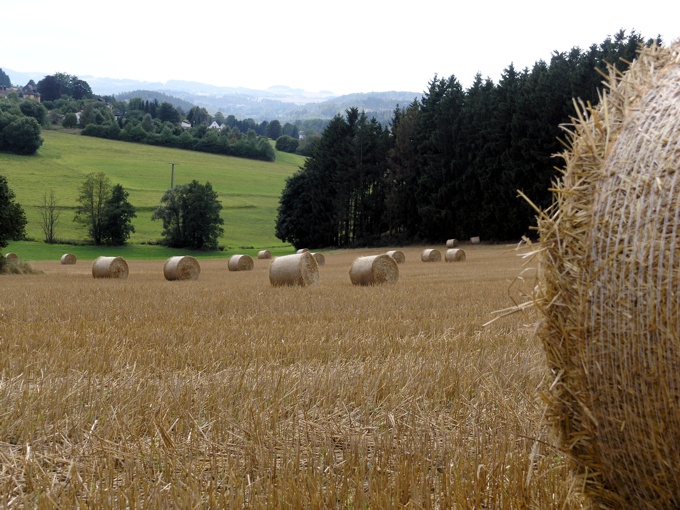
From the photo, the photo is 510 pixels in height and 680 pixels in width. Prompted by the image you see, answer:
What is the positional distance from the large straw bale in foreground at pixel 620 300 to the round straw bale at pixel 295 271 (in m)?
13.1

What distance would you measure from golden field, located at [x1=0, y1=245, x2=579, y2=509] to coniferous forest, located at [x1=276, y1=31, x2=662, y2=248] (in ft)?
103

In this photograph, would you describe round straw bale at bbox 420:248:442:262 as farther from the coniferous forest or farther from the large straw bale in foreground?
the large straw bale in foreground

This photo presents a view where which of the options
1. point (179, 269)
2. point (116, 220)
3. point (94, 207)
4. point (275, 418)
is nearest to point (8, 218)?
point (179, 269)

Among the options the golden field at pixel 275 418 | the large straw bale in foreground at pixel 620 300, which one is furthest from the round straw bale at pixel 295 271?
the large straw bale in foreground at pixel 620 300

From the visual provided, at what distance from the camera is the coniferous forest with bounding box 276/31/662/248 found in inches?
1716

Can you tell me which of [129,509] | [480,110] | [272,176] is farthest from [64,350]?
[272,176]

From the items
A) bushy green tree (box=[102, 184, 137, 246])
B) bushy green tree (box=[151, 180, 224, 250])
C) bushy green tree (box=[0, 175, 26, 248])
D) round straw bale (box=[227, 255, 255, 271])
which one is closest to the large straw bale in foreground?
round straw bale (box=[227, 255, 255, 271])

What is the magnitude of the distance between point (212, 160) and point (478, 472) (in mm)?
102680

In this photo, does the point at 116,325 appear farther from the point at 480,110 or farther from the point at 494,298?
the point at 480,110

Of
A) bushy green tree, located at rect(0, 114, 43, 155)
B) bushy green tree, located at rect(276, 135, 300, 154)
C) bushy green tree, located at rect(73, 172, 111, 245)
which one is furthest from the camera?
bushy green tree, located at rect(276, 135, 300, 154)

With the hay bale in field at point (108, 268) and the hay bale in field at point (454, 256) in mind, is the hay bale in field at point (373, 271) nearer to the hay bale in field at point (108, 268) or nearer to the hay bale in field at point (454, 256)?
the hay bale in field at point (108, 268)

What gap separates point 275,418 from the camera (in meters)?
4.09

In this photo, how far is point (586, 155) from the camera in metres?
3.06

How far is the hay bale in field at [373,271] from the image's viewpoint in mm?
16688
